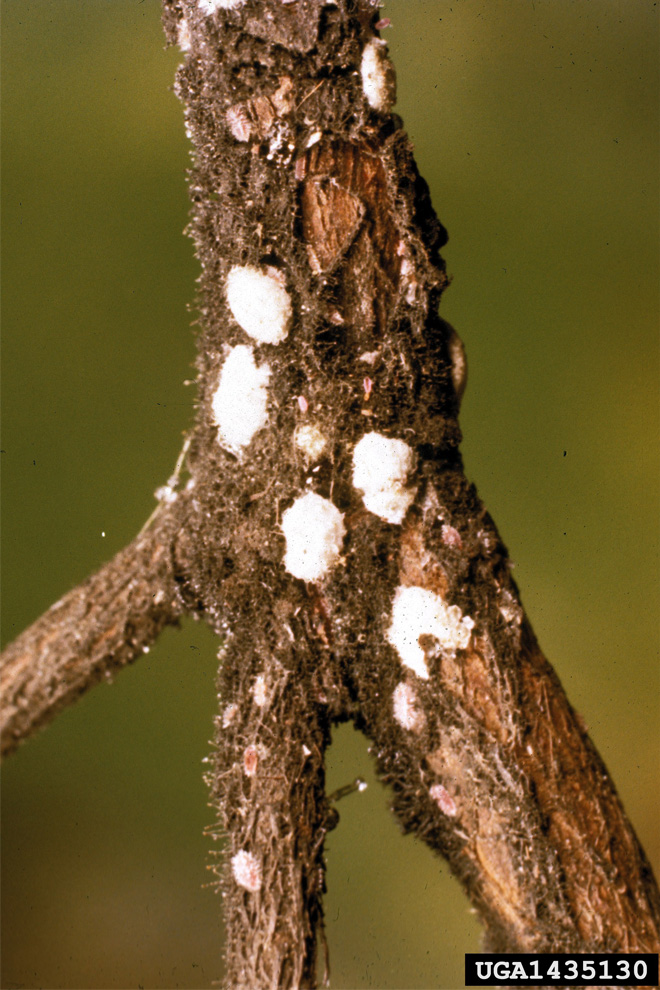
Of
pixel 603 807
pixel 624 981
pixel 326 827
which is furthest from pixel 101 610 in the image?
pixel 624 981

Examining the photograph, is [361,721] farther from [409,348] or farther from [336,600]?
[409,348]

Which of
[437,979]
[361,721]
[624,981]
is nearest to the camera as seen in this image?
[624,981]

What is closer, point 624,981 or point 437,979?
point 624,981

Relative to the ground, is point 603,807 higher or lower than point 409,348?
lower

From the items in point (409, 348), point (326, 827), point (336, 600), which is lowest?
point (326, 827)

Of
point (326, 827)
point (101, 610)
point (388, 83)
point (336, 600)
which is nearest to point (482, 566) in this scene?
point (336, 600)

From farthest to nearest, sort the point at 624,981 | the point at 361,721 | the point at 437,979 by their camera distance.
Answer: the point at 437,979 → the point at 361,721 → the point at 624,981
